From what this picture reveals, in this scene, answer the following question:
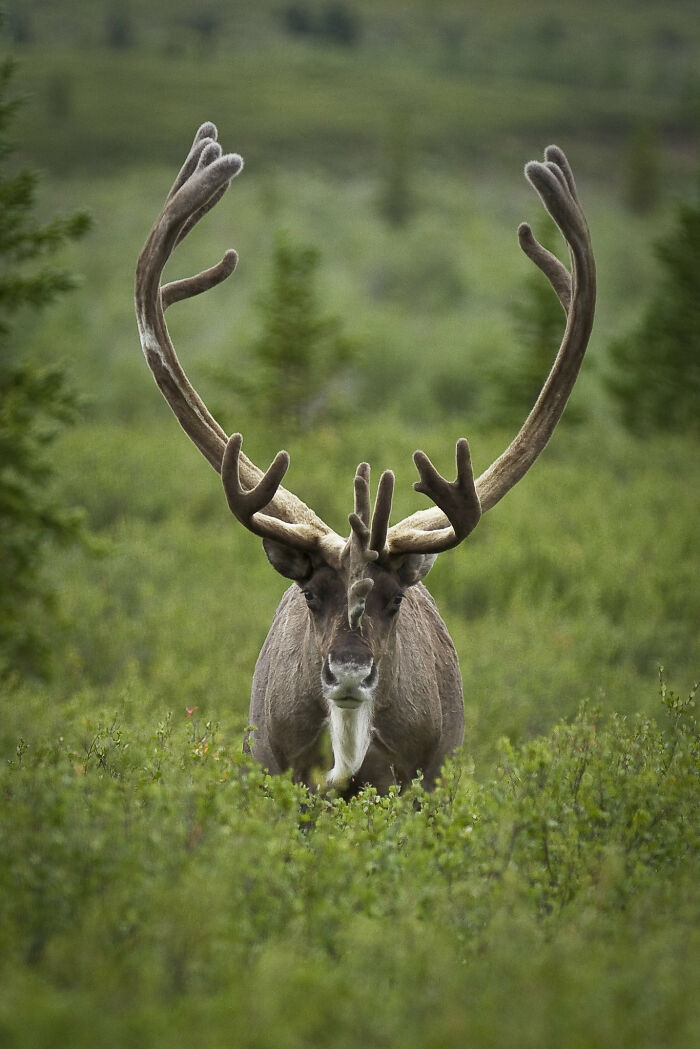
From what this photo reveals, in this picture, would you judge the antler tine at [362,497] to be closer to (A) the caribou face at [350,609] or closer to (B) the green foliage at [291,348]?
(A) the caribou face at [350,609]

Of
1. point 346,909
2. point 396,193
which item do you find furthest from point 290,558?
point 396,193

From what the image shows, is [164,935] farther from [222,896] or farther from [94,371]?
[94,371]

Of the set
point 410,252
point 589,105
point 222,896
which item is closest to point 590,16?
point 589,105

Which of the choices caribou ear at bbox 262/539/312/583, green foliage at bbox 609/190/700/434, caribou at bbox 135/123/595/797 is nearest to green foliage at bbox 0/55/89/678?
caribou at bbox 135/123/595/797

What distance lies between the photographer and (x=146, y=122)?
218ft

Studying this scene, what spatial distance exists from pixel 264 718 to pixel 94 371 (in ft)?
79.8

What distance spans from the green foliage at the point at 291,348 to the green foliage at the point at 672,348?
6079 mm

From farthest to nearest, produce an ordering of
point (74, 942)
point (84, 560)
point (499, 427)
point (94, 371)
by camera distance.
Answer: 1. point (94, 371)
2. point (499, 427)
3. point (84, 560)
4. point (74, 942)

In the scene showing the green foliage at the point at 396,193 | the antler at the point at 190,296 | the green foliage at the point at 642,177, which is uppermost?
the green foliage at the point at 642,177

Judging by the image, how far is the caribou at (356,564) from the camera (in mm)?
5246

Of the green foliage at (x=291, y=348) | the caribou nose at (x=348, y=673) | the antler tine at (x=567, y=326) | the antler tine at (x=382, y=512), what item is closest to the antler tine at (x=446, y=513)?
the antler tine at (x=382, y=512)

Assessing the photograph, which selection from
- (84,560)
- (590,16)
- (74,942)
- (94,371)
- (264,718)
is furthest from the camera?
(590,16)

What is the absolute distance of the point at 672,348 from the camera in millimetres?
20734

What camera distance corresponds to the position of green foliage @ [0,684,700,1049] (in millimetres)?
2965
